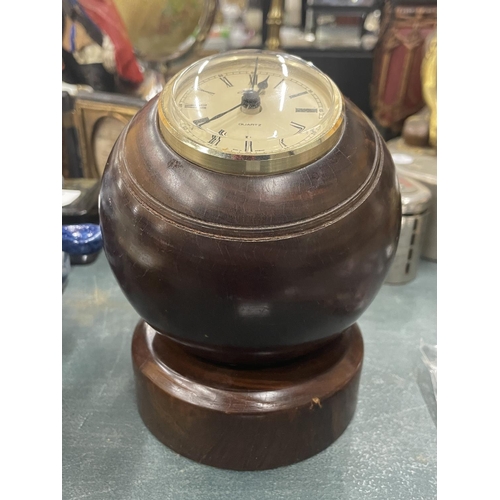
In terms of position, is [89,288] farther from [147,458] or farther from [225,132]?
[225,132]

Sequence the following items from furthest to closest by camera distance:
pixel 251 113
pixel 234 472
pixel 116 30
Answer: pixel 116 30 → pixel 234 472 → pixel 251 113

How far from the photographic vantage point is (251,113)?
1.06 meters

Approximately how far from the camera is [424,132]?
2.17 meters

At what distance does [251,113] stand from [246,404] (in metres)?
0.59

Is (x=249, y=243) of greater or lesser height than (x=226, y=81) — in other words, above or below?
below

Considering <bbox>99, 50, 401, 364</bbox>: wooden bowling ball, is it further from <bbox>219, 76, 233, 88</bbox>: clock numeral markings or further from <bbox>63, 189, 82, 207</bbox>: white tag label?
<bbox>63, 189, 82, 207</bbox>: white tag label

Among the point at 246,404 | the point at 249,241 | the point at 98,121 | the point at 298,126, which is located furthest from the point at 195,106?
the point at 98,121

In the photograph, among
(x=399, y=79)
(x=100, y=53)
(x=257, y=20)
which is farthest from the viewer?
(x=257, y=20)

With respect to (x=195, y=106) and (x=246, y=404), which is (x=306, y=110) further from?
(x=246, y=404)

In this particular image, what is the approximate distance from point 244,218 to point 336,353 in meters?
0.48

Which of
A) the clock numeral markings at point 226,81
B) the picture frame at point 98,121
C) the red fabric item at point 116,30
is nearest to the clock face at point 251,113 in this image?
the clock numeral markings at point 226,81

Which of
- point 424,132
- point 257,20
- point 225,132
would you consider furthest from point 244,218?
point 257,20

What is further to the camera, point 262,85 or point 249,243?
point 262,85

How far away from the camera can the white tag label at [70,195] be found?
1.97 metres
